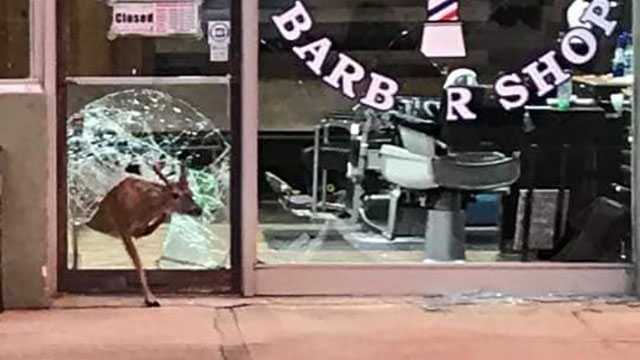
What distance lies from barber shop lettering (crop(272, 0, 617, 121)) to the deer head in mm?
1056

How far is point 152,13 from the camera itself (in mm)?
7922

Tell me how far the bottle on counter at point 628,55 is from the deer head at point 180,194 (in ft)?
9.20

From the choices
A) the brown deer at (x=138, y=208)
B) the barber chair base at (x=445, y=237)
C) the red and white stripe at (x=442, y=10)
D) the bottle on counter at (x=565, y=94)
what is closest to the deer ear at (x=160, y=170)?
the brown deer at (x=138, y=208)

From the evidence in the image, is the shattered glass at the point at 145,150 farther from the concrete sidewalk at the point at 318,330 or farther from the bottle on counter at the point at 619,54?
the bottle on counter at the point at 619,54

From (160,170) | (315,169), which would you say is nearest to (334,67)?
A: (315,169)

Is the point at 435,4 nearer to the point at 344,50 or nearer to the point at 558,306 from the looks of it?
the point at 344,50

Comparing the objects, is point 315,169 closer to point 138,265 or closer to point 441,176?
point 441,176

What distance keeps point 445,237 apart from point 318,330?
1399mm

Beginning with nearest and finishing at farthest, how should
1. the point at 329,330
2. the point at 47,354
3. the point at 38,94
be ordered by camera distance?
the point at 47,354
the point at 329,330
the point at 38,94

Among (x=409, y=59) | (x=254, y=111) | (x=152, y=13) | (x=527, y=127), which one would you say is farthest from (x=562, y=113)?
(x=152, y=13)

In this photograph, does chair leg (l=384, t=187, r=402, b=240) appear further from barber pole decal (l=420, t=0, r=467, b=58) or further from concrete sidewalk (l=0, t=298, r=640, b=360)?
barber pole decal (l=420, t=0, r=467, b=58)

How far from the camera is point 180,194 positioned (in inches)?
318

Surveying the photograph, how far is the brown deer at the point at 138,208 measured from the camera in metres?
8.01

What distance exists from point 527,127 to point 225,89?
1908 mm
